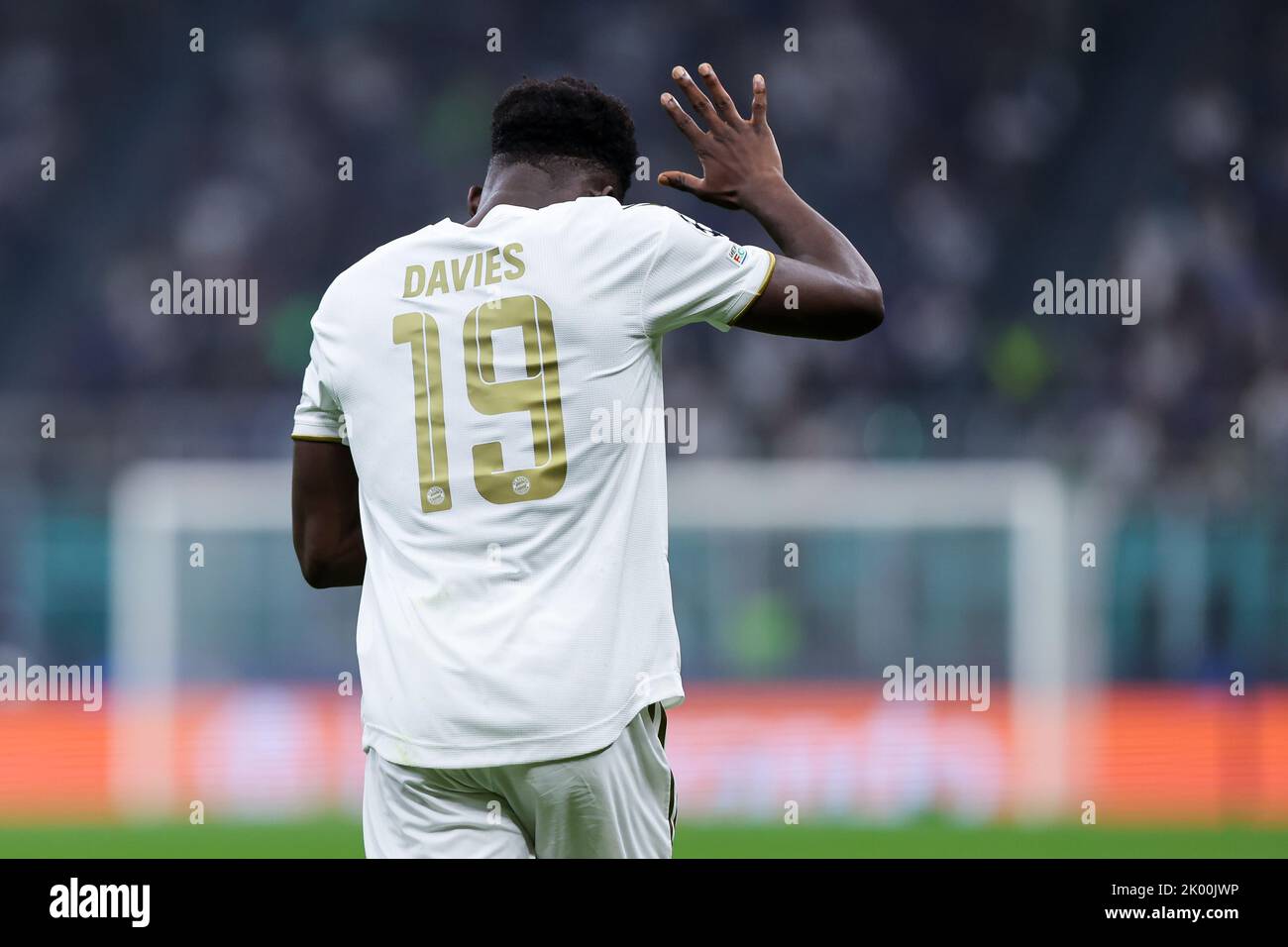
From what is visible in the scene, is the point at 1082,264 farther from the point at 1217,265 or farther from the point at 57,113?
the point at 57,113

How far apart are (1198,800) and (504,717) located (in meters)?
6.94

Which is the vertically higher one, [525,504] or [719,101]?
[719,101]

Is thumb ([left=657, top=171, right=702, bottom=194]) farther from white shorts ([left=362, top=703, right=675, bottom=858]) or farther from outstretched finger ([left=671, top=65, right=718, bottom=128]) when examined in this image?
white shorts ([left=362, top=703, right=675, bottom=858])

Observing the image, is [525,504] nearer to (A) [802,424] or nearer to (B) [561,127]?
(B) [561,127]

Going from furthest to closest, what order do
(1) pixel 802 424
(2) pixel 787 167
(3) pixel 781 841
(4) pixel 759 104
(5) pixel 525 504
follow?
(2) pixel 787 167 < (1) pixel 802 424 < (3) pixel 781 841 < (4) pixel 759 104 < (5) pixel 525 504

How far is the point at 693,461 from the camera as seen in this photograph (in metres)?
9.71

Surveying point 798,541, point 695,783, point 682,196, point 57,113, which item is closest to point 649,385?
point 695,783

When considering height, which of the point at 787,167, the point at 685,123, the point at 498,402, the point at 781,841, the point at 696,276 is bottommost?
the point at 781,841

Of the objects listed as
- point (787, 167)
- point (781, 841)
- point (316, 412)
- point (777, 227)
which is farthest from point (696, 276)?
point (787, 167)

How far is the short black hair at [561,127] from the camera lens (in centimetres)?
251

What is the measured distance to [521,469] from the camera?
2.27 metres

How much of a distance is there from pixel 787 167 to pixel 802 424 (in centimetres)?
304

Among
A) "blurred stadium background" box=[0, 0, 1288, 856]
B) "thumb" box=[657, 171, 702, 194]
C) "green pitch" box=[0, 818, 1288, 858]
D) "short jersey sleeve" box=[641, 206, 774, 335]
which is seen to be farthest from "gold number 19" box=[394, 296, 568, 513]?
"blurred stadium background" box=[0, 0, 1288, 856]

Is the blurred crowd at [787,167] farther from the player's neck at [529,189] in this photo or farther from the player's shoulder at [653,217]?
the player's shoulder at [653,217]
